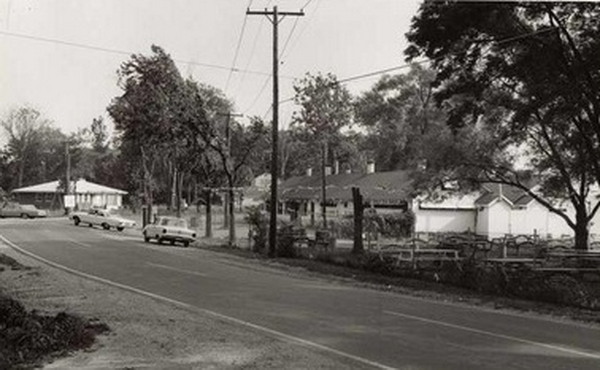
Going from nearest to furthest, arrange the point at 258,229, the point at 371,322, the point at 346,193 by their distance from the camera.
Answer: the point at 371,322 < the point at 258,229 < the point at 346,193

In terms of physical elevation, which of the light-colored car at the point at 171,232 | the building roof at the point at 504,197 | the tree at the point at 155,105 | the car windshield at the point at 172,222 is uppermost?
the tree at the point at 155,105

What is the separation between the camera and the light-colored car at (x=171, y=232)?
37.2 meters

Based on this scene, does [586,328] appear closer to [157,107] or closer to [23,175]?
[157,107]

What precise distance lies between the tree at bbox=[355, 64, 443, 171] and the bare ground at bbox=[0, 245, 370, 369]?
184 ft

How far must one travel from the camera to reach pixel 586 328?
12922 mm

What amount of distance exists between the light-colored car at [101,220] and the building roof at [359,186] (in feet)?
58.2

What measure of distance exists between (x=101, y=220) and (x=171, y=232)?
62.4 feet

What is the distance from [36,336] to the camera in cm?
935

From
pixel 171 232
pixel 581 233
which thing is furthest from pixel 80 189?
pixel 581 233

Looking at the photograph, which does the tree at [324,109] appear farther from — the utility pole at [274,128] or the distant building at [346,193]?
the utility pole at [274,128]

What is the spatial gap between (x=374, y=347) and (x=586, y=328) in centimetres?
514

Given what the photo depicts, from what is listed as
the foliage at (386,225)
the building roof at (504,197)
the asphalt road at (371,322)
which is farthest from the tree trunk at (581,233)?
the building roof at (504,197)

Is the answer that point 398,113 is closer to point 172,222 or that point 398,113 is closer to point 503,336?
point 172,222

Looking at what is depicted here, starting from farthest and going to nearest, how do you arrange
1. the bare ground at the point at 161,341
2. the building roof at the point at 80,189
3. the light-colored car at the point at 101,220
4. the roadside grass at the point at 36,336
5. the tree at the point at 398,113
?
the building roof at the point at 80,189, the tree at the point at 398,113, the light-colored car at the point at 101,220, the bare ground at the point at 161,341, the roadside grass at the point at 36,336
